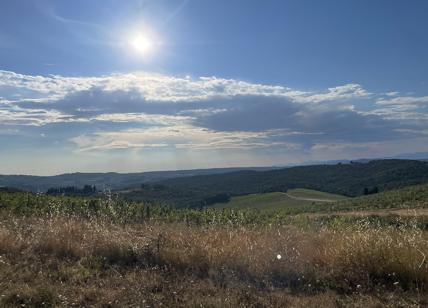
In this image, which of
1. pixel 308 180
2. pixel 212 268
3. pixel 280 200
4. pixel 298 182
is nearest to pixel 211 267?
pixel 212 268

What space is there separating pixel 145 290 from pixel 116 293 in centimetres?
33

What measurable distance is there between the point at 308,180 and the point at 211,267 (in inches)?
5322

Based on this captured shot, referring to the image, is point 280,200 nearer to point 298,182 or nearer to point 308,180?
point 298,182

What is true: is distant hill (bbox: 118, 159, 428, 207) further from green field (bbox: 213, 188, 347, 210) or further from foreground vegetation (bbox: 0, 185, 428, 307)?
foreground vegetation (bbox: 0, 185, 428, 307)

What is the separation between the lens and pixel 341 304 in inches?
180

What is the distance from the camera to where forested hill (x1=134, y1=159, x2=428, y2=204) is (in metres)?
102

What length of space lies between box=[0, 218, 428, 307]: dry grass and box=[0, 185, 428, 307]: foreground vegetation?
0.04ft

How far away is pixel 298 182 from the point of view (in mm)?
129125

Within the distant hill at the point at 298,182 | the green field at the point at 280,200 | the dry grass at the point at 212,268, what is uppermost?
the dry grass at the point at 212,268

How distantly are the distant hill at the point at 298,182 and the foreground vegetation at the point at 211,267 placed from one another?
80.6m

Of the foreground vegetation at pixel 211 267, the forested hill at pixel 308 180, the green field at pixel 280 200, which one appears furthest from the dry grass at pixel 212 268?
the forested hill at pixel 308 180

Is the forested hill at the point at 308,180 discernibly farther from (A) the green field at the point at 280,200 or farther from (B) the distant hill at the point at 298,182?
(A) the green field at the point at 280,200

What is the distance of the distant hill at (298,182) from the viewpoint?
9581 cm

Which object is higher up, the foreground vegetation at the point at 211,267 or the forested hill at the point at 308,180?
the foreground vegetation at the point at 211,267
